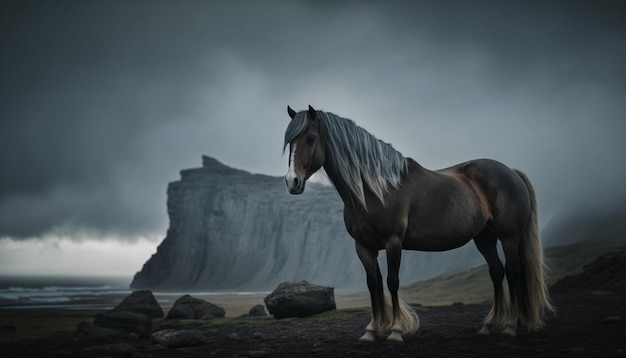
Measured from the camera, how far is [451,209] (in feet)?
26.0

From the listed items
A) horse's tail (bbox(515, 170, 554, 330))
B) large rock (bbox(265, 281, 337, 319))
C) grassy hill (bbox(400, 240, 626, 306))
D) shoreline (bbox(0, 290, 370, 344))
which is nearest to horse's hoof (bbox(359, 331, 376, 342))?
horse's tail (bbox(515, 170, 554, 330))

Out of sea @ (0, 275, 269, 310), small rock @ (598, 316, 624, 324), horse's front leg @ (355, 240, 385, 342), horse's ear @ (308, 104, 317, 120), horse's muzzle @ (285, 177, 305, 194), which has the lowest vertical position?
sea @ (0, 275, 269, 310)

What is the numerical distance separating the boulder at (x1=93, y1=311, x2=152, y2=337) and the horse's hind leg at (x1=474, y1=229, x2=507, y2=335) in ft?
32.2

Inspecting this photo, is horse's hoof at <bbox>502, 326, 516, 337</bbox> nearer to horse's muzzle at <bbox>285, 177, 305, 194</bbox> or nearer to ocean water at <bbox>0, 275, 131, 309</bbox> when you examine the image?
horse's muzzle at <bbox>285, 177, 305, 194</bbox>

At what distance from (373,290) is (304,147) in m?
2.52

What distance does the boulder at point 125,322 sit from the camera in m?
14.2

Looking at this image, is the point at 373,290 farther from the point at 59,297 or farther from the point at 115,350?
the point at 59,297

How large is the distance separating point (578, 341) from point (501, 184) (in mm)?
2775

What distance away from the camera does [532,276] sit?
28.9ft

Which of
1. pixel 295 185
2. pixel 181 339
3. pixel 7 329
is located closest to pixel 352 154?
pixel 295 185

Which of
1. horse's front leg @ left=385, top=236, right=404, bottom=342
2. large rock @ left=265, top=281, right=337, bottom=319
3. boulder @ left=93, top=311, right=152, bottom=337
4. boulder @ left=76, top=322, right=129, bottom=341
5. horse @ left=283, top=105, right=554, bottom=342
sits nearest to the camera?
horse's front leg @ left=385, top=236, right=404, bottom=342

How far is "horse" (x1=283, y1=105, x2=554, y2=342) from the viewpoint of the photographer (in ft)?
24.1

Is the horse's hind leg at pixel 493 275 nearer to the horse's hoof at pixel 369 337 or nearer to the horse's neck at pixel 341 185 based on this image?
the horse's hoof at pixel 369 337

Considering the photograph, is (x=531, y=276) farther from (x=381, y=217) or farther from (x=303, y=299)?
(x=303, y=299)
